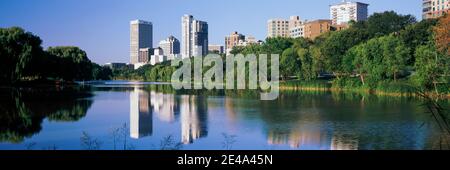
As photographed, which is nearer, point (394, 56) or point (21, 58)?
point (394, 56)

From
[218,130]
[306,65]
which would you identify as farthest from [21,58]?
[218,130]

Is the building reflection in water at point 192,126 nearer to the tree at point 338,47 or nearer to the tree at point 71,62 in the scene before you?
the tree at point 338,47

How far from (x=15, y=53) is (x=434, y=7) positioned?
98061mm

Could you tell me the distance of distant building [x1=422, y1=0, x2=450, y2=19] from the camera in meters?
110

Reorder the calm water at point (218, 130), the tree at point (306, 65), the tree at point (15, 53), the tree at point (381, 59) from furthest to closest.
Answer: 1. the tree at point (306, 65)
2. the tree at point (15, 53)
3. the tree at point (381, 59)
4. the calm water at point (218, 130)

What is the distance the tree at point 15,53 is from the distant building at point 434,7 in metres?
88.6

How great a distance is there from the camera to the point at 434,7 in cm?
11550

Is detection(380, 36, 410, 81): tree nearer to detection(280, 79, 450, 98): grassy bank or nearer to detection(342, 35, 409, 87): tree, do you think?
detection(342, 35, 409, 87): tree

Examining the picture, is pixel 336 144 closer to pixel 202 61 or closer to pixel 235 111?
pixel 235 111

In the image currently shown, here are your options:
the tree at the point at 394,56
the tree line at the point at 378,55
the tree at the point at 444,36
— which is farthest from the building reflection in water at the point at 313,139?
the tree at the point at 394,56

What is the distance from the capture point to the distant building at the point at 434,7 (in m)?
110

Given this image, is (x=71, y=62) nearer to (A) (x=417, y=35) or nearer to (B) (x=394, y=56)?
(B) (x=394, y=56)
